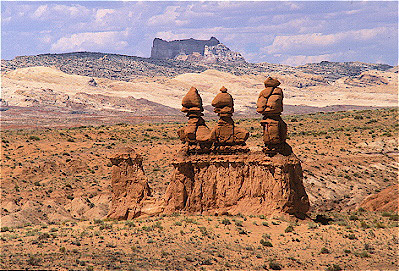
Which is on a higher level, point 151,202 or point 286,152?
point 286,152

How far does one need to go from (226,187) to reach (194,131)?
133 inches

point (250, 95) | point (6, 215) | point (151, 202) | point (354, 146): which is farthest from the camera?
point (250, 95)

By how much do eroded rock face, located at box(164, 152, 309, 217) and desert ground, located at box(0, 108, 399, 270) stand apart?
81cm

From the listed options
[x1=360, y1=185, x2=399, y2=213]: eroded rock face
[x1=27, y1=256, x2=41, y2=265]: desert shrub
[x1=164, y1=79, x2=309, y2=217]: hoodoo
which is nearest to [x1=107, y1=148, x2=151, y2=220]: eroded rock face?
[x1=164, y1=79, x2=309, y2=217]: hoodoo

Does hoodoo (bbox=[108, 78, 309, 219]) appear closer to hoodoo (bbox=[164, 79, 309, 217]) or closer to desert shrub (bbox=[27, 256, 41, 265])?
hoodoo (bbox=[164, 79, 309, 217])

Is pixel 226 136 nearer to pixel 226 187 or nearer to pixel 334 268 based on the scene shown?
pixel 226 187

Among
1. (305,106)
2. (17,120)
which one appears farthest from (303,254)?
(305,106)

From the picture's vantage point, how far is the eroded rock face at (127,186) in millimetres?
31938

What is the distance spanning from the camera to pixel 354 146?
60062mm

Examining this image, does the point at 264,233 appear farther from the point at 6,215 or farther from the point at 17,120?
the point at 17,120

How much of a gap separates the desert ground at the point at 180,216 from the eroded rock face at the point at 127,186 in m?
1.56

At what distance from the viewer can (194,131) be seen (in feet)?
102

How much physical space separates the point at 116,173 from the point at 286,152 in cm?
942

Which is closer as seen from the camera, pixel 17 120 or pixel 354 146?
pixel 354 146
